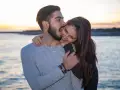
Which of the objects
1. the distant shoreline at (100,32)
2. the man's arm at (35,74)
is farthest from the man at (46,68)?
the distant shoreline at (100,32)

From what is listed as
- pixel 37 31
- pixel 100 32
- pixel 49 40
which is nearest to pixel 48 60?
pixel 49 40

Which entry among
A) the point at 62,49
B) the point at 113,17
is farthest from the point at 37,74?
the point at 113,17

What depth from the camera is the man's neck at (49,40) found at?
1514mm

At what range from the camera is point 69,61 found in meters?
1.40

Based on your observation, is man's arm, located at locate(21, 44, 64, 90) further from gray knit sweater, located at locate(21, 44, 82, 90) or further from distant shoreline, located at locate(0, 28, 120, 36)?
distant shoreline, located at locate(0, 28, 120, 36)

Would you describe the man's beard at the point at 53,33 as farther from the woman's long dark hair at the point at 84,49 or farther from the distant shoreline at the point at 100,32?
the distant shoreline at the point at 100,32

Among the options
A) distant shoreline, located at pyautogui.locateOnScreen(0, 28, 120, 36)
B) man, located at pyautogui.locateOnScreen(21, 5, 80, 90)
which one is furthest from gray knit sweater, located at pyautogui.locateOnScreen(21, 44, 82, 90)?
distant shoreline, located at pyautogui.locateOnScreen(0, 28, 120, 36)

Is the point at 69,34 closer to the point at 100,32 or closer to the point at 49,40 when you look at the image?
the point at 49,40

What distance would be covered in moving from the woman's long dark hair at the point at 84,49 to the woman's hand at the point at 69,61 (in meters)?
0.03

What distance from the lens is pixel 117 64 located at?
267 cm

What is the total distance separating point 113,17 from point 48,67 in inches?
56.1

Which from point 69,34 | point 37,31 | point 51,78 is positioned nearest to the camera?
point 51,78

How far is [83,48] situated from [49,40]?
0.59ft

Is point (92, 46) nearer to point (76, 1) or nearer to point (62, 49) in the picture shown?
point (62, 49)
